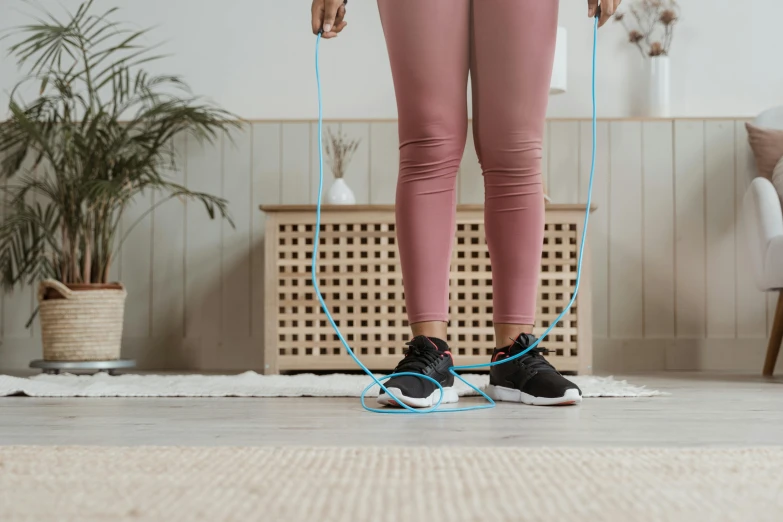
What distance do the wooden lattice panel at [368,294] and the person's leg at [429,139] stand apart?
3.09ft

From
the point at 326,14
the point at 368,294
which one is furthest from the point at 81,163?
the point at 326,14

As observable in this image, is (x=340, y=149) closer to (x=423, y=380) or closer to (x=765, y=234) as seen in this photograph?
(x=765, y=234)

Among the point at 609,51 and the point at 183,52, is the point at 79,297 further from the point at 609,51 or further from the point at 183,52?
the point at 609,51

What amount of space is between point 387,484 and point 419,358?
0.65 m

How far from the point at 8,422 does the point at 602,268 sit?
2.04 meters

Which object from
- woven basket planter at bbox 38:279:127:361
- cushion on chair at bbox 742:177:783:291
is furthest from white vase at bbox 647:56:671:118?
woven basket planter at bbox 38:279:127:361

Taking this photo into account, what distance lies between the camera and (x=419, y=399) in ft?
3.87

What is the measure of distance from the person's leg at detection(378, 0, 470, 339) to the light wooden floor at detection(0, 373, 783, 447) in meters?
0.21

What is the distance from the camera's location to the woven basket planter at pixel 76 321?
2234 millimetres

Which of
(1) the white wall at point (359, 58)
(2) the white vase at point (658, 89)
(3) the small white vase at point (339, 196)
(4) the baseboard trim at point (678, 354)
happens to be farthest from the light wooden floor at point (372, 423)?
(1) the white wall at point (359, 58)

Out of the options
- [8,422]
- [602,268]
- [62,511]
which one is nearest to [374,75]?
[602,268]

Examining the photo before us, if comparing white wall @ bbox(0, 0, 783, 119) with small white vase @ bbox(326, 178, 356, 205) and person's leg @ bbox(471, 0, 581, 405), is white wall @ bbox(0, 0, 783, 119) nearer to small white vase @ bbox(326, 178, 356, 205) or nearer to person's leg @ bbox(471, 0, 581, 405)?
small white vase @ bbox(326, 178, 356, 205)

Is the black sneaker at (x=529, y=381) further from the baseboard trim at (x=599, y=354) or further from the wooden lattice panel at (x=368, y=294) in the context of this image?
the baseboard trim at (x=599, y=354)

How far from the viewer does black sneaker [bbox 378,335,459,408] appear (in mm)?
1176
